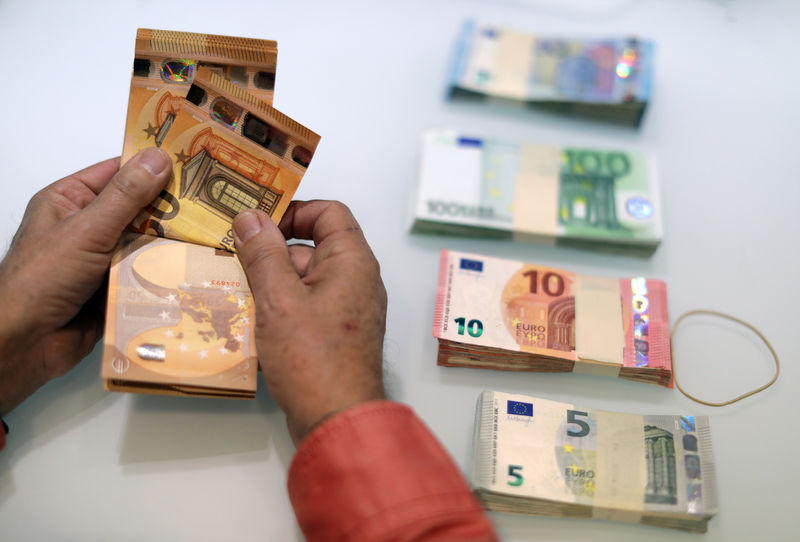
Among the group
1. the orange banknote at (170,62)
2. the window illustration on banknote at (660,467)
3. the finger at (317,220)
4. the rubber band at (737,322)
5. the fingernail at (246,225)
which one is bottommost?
the window illustration on banknote at (660,467)

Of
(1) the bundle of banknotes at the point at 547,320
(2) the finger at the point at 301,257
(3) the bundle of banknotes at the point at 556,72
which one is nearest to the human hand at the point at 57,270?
(2) the finger at the point at 301,257

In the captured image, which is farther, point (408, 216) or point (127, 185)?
point (408, 216)

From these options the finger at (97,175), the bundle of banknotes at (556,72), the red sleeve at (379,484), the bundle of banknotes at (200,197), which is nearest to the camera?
the red sleeve at (379,484)

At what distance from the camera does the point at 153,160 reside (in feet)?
3.17

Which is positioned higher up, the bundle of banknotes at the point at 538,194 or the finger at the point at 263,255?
the bundle of banknotes at the point at 538,194

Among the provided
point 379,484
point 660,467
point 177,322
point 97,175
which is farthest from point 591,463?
point 97,175

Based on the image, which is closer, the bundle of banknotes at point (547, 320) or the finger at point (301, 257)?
the finger at point (301, 257)

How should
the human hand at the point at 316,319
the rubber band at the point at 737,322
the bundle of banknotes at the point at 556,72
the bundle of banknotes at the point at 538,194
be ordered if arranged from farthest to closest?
the bundle of banknotes at the point at 556,72, the bundle of banknotes at the point at 538,194, the rubber band at the point at 737,322, the human hand at the point at 316,319

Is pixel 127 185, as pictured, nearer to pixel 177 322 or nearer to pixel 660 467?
pixel 177 322

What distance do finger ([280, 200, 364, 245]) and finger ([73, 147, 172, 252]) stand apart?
0.74ft

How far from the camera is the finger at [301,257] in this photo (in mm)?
1018

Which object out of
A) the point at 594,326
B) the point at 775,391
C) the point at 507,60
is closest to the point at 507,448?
the point at 594,326

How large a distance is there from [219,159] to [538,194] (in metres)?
0.66

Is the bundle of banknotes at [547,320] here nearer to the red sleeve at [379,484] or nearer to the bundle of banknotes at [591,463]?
the bundle of banknotes at [591,463]
